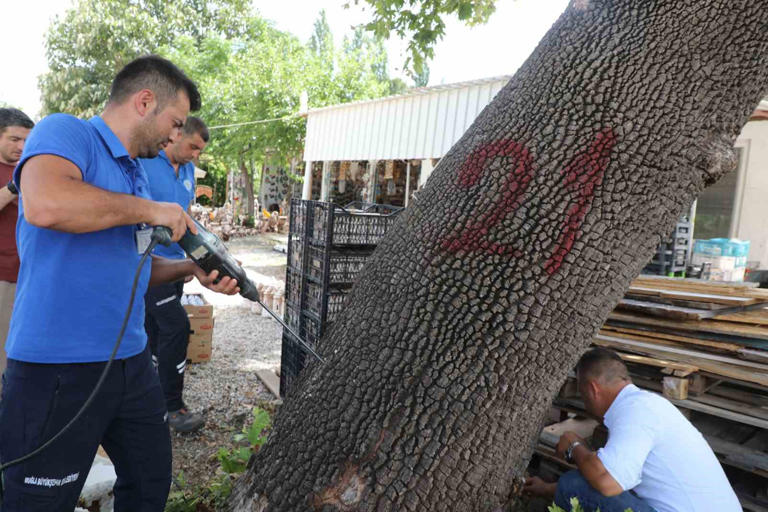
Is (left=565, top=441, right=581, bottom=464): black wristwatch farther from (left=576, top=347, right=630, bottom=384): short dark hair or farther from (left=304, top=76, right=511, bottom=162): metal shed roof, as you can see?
(left=304, top=76, right=511, bottom=162): metal shed roof

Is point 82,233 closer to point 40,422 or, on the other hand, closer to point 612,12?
point 40,422

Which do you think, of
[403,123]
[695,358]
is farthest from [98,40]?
[695,358]

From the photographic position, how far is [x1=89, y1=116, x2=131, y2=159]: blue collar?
6.20 feet

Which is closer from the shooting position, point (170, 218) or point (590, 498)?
point (170, 218)

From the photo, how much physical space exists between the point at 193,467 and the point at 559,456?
2.34 meters

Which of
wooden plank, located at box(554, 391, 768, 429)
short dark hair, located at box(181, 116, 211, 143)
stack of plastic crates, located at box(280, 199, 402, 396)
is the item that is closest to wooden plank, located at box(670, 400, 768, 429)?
wooden plank, located at box(554, 391, 768, 429)

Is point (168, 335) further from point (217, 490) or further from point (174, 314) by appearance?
point (217, 490)

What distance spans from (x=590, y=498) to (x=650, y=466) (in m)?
0.33

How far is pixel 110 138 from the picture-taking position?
1.90 metres

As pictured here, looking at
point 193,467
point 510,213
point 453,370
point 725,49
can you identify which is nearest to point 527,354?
point 453,370

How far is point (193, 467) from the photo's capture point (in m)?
3.60

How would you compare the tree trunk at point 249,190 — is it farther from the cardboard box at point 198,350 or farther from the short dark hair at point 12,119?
the short dark hair at point 12,119

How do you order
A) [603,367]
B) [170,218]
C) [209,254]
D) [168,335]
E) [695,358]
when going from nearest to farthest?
[170,218] < [209,254] < [603,367] < [695,358] < [168,335]

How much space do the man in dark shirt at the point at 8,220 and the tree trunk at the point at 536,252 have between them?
8.09 feet
